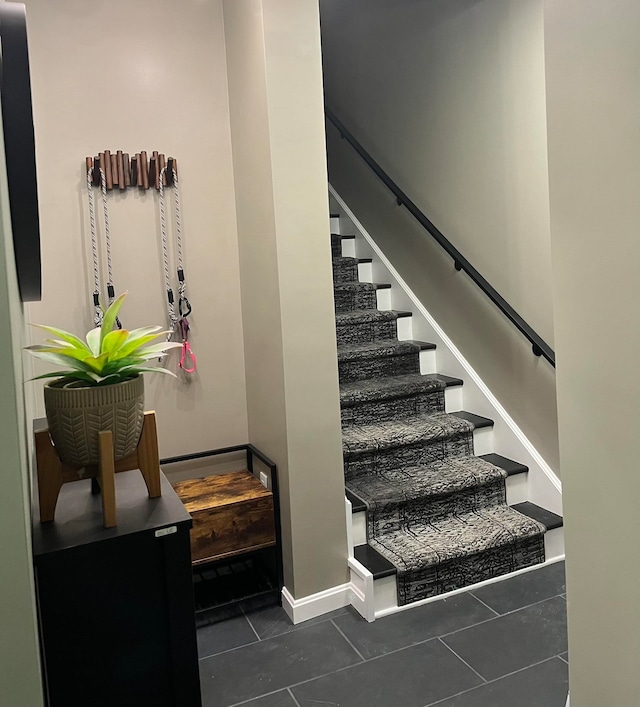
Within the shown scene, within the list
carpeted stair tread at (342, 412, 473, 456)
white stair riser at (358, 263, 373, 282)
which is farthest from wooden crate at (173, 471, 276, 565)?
white stair riser at (358, 263, 373, 282)

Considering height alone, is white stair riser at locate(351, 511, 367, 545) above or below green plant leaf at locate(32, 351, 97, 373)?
below

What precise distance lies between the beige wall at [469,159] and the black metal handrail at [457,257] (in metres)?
0.06

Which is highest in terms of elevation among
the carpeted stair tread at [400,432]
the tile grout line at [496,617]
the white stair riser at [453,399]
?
the white stair riser at [453,399]

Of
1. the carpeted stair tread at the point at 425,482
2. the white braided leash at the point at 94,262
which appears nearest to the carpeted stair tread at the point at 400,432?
the carpeted stair tread at the point at 425,482

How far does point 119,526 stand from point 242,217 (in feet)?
5.87

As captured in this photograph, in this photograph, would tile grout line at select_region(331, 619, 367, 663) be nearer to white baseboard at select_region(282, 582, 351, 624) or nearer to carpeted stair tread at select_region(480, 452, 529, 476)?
white baseboard at select_region(282, 582, 351, 624)

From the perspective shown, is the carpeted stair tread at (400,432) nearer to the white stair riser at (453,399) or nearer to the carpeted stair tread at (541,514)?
the white stair riser at (453,399)

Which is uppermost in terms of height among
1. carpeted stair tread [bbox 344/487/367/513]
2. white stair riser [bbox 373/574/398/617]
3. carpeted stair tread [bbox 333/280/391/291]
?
carpeted stair tread [bbox 333/280/391/291]

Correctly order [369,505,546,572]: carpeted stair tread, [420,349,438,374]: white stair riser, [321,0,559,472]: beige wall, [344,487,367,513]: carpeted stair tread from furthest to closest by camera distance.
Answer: [420,349,438,374]: white stair riser < [321,0,559,472]: beige wall < [344,487,367,513]: carpeted stair tread < [369,505,546,572]: carpeted stair tread

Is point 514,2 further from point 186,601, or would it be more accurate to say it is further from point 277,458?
point 186,601

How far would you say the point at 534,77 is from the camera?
2863 mm

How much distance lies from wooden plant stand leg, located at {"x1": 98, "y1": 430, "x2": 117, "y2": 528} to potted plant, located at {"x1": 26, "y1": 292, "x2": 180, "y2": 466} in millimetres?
23

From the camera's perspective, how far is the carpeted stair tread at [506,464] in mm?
3133

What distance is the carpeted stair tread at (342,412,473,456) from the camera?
122 inches
